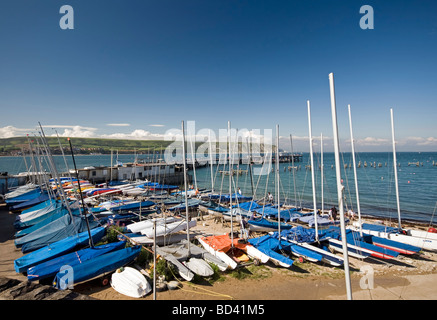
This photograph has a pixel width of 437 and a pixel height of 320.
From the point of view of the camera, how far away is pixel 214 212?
24.2m

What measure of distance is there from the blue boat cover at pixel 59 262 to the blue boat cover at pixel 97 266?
582 mm

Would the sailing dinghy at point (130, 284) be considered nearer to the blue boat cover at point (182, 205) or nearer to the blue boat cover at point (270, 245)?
the blue boat cover at point (270, 245)

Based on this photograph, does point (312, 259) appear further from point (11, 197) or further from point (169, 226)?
point (11, 197)

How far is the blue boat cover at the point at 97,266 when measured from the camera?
10.3 m

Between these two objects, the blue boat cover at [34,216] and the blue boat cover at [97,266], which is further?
the blue boat cover at [34,216]

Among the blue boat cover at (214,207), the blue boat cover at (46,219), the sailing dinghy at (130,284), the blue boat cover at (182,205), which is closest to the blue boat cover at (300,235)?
the blue boat cover at (214,207)

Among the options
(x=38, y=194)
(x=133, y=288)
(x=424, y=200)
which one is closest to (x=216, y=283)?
(x=133, y=288)

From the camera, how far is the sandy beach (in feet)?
34.9

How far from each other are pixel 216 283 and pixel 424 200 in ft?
134

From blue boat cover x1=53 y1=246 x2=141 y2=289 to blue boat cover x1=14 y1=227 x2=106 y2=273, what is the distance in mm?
2648

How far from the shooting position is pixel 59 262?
37.0ft

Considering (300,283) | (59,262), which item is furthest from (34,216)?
(300,283)

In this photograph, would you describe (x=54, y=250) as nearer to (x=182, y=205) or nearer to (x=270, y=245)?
(x=182, y=205)
